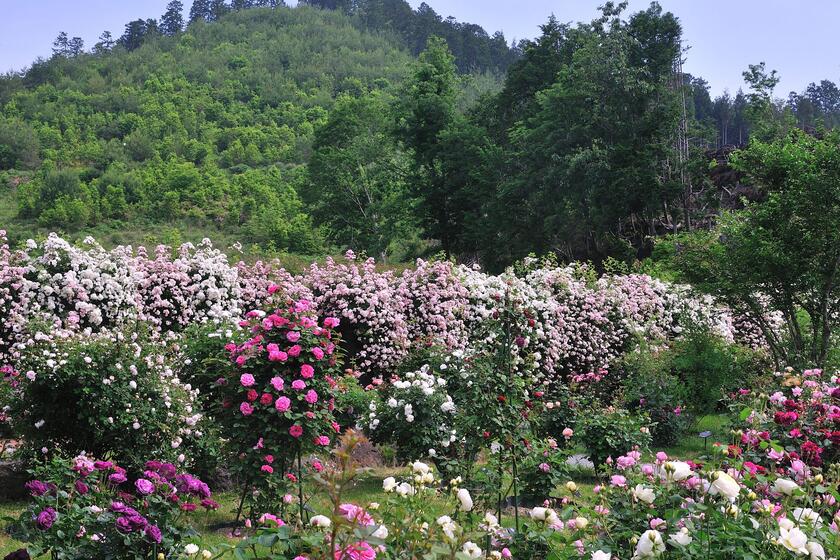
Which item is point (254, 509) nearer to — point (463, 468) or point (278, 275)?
point (463, 468)

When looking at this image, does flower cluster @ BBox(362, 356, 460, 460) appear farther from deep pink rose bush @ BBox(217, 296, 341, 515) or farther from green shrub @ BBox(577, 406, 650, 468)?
deep pink rose bush @ BBox(217, 296, 341, 515)

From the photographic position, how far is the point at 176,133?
47.3 metres

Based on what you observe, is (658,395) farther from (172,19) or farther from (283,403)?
(172,19)

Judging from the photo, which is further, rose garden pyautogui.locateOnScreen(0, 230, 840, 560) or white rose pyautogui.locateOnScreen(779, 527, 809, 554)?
rose garden pyautogui.locateOnScreen(0, 230, 840, 560)

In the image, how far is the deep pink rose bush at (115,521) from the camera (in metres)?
2.80

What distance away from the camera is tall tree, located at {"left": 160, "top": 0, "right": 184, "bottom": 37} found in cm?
9123

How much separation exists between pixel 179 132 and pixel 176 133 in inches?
12.7

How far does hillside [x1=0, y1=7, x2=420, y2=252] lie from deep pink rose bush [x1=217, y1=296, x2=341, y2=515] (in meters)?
29.6

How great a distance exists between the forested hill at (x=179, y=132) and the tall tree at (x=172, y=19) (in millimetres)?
14192

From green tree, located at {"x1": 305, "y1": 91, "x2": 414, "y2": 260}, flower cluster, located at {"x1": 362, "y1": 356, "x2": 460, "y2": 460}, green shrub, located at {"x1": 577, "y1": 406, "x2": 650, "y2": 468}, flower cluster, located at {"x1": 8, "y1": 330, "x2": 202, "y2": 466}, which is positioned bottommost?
green shrub, located at {"x1": 577, "y1": 406, "x2": 650, "y2": 468}

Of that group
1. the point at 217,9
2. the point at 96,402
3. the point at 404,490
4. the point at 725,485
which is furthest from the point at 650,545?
the point at 217,9

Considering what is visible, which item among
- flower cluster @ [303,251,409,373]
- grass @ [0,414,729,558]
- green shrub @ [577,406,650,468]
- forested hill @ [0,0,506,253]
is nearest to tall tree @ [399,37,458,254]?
forested hill @ [0,0,506,253]

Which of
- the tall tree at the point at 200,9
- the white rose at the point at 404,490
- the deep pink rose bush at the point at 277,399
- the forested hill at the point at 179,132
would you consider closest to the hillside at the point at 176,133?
the forested hill at the point at 179,132

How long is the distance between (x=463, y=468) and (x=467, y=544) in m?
2.61
